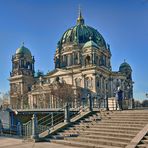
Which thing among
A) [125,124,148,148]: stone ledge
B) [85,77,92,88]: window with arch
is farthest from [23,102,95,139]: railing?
[85,77,92,88]: window with arch

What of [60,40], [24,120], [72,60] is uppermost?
[60,40]

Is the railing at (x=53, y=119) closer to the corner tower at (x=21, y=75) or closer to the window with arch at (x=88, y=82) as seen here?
the window with arch at (x=88, y=82)

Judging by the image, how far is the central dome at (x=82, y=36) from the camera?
88250 mm

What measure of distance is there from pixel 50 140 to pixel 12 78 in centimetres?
7579

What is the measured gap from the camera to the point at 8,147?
15.0m

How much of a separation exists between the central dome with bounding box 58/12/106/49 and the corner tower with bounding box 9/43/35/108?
12000 mm

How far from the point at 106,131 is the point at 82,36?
73854mm

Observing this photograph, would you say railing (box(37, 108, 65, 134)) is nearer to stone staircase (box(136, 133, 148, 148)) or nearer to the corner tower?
stone staircase (box(136, 133, 148, 148))

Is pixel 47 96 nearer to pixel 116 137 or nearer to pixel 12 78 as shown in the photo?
pixel 12 78

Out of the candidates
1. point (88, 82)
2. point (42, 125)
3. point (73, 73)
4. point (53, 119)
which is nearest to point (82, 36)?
point (73, 73)

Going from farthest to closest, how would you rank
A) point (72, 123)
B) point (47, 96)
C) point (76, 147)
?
1. point (47, 96)
2. point (72, 123)
3. point (76, 147)

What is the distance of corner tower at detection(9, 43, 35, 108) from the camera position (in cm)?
8731

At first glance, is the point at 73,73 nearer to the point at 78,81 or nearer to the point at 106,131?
the point at 78,81

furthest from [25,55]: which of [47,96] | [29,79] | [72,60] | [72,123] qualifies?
[72,123]
